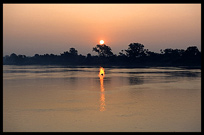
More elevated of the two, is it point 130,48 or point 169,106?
point 130,48

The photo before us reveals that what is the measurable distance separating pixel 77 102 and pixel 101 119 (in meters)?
5.93

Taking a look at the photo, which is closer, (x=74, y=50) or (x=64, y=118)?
(x=64, y=118)

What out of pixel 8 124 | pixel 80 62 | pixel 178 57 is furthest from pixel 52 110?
pixel 80 62

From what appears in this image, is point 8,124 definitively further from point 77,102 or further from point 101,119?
point 77,102

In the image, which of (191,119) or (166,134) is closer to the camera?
(166,134)

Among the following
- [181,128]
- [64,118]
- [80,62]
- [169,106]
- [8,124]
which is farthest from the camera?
[80,62]

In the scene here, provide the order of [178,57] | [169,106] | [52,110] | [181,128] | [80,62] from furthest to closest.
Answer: [80,62] → [178,57] → [169,106] → [52,110] → [181,128]

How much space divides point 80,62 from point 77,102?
167m

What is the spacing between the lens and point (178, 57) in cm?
13388

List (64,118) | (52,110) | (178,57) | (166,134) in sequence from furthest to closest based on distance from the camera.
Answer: (178,57), (52,110), (64,118), (166,134)

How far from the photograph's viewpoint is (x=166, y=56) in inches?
5527

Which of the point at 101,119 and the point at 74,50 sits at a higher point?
the point at 74,50

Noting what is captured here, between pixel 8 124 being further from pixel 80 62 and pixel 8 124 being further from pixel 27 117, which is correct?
pixel 80 62

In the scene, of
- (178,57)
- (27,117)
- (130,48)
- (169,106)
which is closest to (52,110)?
(27,117)
